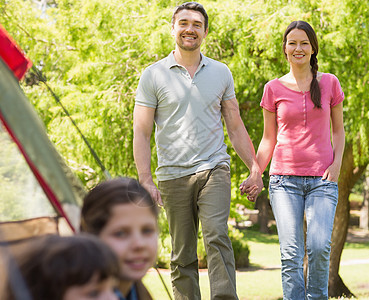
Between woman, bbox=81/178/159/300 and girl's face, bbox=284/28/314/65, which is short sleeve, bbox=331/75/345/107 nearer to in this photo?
girl's face, bbox=284/28/314/65

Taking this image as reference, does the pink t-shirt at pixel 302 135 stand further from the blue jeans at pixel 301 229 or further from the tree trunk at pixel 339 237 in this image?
the tree trunk at pixel 339 237

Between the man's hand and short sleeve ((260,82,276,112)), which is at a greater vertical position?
short sleeve ((260,82,276,112))

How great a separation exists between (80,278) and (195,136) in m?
2.52

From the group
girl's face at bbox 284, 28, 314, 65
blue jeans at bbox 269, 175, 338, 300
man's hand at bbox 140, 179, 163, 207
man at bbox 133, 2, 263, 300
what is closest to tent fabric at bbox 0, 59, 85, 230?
man's hand at bbox 140, 179, 163, 207

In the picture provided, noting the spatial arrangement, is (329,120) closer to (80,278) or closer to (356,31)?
(80,278)

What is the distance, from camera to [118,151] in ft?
31.1

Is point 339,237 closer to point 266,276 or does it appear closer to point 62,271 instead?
point 266,276

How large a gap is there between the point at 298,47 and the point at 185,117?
907 millimetres

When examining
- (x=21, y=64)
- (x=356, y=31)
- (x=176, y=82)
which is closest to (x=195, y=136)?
(x=176, y=82)

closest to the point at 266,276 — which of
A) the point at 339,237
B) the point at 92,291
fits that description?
the point at 339,237

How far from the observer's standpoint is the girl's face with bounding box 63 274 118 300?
1451mm

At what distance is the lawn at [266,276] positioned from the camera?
13266mm

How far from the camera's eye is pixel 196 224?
4.03 metres

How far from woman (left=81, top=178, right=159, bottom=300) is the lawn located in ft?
17.1
